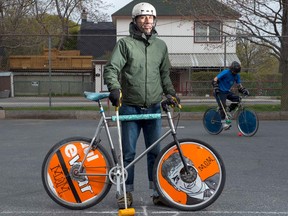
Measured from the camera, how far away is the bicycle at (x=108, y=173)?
16.7 feet

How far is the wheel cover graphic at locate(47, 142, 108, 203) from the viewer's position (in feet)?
16.7

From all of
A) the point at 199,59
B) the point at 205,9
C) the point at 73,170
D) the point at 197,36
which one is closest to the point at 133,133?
the point at 73,170

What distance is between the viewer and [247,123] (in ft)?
37.0

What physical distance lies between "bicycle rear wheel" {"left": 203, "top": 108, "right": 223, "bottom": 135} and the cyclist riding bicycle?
11 cm

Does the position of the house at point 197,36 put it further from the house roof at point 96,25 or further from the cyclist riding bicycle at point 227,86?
the house roof at point 96,25

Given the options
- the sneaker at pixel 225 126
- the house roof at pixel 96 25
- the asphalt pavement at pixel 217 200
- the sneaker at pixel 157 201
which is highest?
the house roof at pixel 96 25

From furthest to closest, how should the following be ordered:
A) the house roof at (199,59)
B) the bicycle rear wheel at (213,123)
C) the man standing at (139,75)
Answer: the house roof at (199,59)
the bicycle rear wheel at (213,123)
the man standing at (139,75)

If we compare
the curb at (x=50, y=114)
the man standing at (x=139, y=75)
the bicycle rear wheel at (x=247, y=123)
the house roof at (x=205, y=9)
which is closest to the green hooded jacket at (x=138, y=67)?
the man standing at (x=139, y=75)

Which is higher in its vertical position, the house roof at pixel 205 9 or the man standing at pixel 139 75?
the house roof at pixel 205 9

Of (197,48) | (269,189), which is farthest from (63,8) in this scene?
(269,189)

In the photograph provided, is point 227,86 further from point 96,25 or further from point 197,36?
point 96,25

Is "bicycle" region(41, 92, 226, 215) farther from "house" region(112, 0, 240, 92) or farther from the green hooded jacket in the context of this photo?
"house" region(112, 0, 240, 92)

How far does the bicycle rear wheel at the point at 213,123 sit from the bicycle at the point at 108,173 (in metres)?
6.50

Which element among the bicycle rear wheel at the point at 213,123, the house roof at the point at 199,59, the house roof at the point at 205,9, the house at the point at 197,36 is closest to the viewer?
the bicycle rear wheel at the point at 213,123
